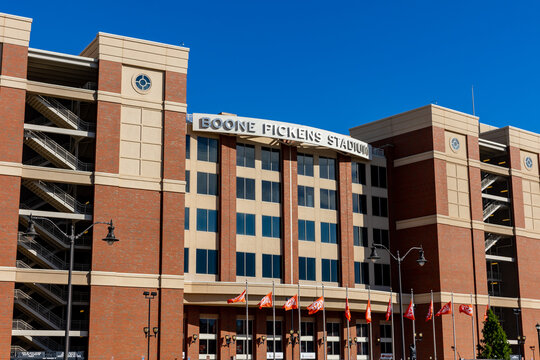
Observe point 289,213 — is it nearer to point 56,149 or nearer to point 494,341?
point 494,341

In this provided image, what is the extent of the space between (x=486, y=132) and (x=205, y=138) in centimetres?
3821

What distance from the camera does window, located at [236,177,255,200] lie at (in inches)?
2798

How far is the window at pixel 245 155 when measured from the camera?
71.6m

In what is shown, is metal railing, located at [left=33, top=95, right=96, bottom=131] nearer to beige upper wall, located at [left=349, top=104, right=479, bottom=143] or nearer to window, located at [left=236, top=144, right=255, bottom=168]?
window, located at [left=236, top=144, right=255, bottom=168]

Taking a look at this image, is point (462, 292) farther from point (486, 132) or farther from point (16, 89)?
point (16, 89)

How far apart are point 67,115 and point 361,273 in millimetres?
34224

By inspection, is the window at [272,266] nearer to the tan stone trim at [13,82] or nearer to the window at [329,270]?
the window at [329,270]

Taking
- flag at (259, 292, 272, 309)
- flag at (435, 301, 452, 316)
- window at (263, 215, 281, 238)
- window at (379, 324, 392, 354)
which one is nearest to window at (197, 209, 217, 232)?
window at (263, 215, 281, 238)

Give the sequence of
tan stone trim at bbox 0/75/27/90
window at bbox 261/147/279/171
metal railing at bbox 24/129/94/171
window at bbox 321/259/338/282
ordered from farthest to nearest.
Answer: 1. window at bbox 321/259/338/282
2. window at bbox 261/147/279/171
3. metal railing at bbox 24/129/94/171
4. tan stone trim at bbox 0/75/27/90

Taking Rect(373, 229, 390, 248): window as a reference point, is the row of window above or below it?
above

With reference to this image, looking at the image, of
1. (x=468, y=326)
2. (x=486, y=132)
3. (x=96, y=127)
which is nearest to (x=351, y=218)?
(x=468, y=326)

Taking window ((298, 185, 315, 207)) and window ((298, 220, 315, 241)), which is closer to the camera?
window ((298, 220, 315, 241))

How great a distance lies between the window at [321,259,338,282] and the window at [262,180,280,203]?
7.96m

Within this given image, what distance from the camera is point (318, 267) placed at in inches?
2918
